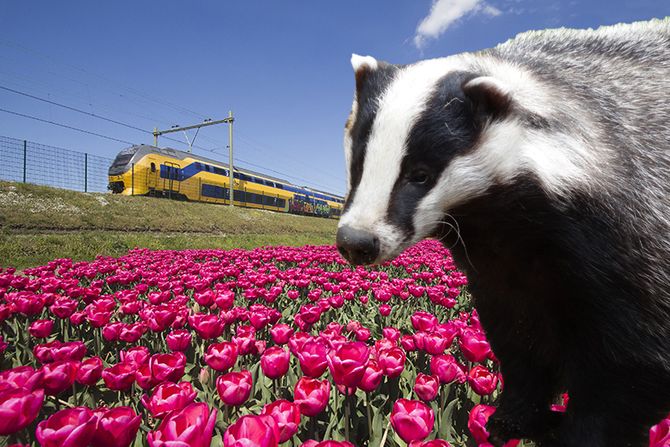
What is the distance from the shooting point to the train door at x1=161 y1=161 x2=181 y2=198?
2484cm

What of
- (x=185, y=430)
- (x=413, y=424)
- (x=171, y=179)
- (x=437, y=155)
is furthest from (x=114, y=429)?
(x=171, y=179)

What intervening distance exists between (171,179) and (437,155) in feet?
85.3

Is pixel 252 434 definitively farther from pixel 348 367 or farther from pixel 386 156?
pixel 386 156

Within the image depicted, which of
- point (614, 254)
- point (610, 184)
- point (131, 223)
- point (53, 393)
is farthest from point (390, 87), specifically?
point (131, 223)

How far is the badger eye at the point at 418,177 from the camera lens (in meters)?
1.51

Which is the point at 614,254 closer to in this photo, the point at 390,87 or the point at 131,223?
the point at 390,87

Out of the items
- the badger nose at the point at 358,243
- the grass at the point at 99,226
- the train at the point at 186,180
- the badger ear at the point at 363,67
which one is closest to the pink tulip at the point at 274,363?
the badger nose at the point at 358,243

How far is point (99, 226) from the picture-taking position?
496 inches

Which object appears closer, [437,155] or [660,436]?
[660,436]

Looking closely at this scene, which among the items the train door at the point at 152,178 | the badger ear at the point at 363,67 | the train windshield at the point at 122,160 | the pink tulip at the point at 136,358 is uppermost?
the train windshield at the point at 122,160

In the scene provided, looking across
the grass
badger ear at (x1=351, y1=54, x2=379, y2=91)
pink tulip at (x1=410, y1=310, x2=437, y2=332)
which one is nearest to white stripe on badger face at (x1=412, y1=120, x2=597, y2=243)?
badger ear at (x1=351, y1=54, x2=379, y2=91)

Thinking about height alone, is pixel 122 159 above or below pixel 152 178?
above

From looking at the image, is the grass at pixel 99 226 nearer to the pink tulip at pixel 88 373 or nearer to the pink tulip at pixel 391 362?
the pink tulip at pixel 88 373

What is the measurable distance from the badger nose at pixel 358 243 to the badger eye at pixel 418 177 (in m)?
0.27
